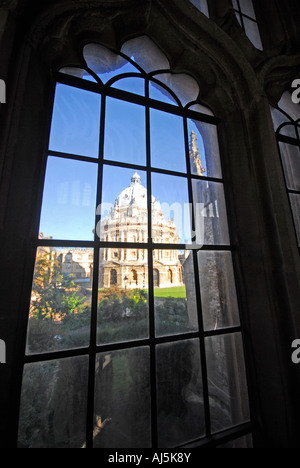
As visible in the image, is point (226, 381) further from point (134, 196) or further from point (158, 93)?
point (158, 93)

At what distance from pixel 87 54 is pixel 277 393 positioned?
2576 mm

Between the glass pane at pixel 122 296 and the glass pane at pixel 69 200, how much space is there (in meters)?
0.22

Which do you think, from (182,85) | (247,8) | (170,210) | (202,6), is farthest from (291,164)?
(247,8)

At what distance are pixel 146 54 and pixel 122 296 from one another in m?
1.95

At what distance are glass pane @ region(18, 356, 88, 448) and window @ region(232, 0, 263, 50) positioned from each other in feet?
10.5

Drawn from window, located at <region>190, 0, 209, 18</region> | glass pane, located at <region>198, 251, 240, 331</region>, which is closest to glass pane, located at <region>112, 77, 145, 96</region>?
window, located at <region>190, 0, 209, 18</region>

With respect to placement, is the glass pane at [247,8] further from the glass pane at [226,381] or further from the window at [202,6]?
the glass pane at [226,381]

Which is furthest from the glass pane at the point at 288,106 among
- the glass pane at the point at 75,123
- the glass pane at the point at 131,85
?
the glass pane at the point at 75,123

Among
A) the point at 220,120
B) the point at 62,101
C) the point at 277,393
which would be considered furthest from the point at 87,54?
the point at 277,393

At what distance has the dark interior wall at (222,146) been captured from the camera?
35.8 inches

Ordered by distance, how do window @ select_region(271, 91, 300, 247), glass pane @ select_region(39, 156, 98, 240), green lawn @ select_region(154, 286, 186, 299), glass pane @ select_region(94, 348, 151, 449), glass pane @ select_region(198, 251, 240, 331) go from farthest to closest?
window @ select_region(271, 91, 300, 247), glass pane @ select_region(198, 251, 240, 331), green lawn @ select_region(154, 286, 186, 299), glass pane @ select_region(39, 156, 98, 240), glass pane @ select_region(94, 348, 151, 449)

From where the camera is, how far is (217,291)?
136cm

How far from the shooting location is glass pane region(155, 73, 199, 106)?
Result: 163cm

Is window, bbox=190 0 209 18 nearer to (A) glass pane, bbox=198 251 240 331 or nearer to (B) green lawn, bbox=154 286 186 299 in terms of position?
(A) glass pane, bbox=198 251 240 331
